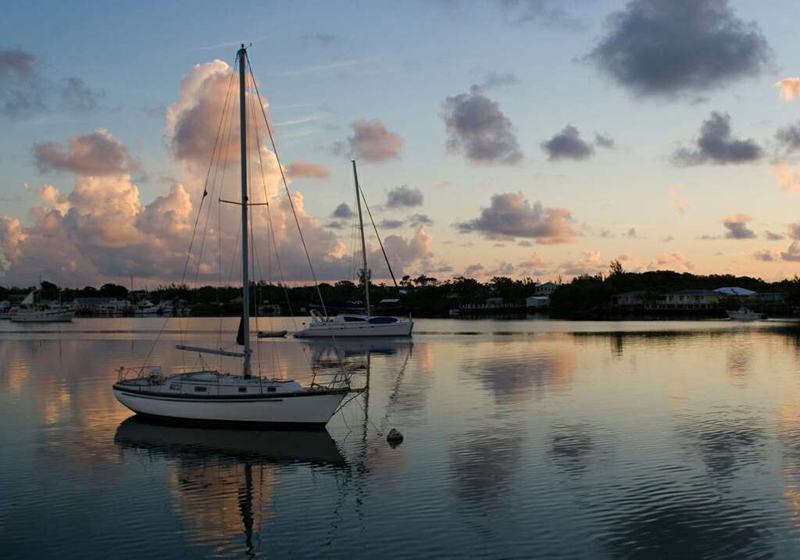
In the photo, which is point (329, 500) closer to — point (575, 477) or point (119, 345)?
point (575, 477)

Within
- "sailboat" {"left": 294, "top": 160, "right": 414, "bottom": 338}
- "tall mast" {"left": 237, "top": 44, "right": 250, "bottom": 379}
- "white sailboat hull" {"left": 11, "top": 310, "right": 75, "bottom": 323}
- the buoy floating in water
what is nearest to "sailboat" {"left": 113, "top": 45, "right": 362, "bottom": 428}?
"tall mast" {"left": 237, "top": 44, "right": 250, "bottom": 379}

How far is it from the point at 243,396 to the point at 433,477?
32.0ft

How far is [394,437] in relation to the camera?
88.9ft

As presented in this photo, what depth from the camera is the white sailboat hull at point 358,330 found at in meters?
88.0

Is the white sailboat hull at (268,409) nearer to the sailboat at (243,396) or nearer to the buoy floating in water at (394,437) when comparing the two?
the sailboat at (243,396)

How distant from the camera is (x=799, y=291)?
184000 mm

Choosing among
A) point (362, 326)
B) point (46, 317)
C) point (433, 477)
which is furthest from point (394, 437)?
point (46, 317)

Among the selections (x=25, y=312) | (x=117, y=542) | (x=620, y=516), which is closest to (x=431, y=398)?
(x=620, y=516)

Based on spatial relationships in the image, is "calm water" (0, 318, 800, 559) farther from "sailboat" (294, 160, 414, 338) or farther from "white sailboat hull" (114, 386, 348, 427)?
"sailboat" (294, 160, 414, 338)

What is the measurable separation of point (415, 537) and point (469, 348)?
5718 centimetres

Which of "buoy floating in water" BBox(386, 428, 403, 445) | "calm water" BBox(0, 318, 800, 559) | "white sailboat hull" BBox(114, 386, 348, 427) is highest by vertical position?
"white sailboat hull" BBox(114, 386, 348, 427)

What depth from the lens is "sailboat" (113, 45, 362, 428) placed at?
2850 cm

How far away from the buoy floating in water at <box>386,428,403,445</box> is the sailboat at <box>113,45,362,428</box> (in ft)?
8.19

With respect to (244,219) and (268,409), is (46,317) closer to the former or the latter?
(244,219)
